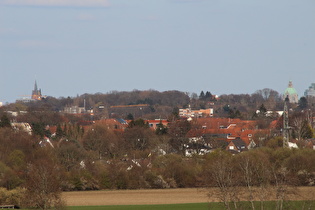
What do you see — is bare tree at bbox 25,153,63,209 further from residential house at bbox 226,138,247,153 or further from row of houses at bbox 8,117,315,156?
residential house at bbox 226,138,247,153

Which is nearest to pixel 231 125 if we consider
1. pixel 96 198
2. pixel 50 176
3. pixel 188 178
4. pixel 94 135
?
pixel 94 135

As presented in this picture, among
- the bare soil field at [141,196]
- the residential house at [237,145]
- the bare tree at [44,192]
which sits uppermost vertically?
the bare tree at [44,192]

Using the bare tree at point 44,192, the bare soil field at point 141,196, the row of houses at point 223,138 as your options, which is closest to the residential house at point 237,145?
the row of houses at point 223,138

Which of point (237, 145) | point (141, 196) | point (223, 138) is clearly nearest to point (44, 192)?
point (141, 196)

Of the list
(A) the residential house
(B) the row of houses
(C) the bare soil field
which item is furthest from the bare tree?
(A) the residential house

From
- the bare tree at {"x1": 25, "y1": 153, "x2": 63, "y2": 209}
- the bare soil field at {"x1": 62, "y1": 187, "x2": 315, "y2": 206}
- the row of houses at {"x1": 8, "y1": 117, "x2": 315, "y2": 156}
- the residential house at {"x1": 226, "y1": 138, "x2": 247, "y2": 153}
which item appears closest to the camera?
the bare tree at {"x1": 25, "y1": 153, "x2": 63, "y2": 209}

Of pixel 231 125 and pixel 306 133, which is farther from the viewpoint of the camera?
pixel 231 125

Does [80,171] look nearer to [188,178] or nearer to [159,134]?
[188,178]

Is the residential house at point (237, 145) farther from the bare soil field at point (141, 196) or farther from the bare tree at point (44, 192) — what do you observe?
the bare tree at point (44, 192)
